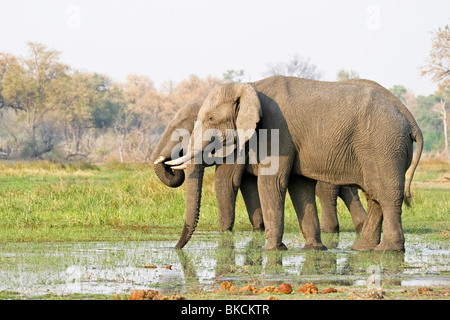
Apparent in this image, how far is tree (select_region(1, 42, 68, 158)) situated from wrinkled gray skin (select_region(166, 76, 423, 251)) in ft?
133

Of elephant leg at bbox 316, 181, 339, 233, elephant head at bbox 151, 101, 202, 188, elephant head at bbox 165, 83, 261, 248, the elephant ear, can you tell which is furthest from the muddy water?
elephant head at bbox 151, 101, 202, 188

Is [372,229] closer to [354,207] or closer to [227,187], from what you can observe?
[227,187]

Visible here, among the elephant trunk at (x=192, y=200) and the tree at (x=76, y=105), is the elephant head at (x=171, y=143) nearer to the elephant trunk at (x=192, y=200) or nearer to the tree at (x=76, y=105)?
the elephant trunk at (x=192, y=200)

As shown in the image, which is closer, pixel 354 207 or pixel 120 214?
pixel 354 207

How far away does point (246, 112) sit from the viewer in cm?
1014

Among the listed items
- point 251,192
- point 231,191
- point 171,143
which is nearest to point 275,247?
point 231,191

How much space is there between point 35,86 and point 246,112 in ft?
150

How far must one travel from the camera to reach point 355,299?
6.62m

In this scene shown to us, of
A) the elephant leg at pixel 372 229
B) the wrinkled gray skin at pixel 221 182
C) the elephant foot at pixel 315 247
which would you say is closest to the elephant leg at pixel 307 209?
the elephant foot at pixel 315 247

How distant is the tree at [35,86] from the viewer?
52.4m

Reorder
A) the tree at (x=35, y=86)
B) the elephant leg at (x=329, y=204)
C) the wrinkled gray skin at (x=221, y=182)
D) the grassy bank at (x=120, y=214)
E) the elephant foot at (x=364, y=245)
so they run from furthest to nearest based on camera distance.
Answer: the tree at (x=35, y=86), the elephant leg at (x=329, y=204), the grassy bank at (x=120, y=214), the wrinkled gray skin at (x=221, y=182), the elephant foot at (x=364, y=245)

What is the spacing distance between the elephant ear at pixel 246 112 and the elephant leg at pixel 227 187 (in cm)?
151
